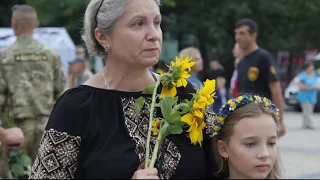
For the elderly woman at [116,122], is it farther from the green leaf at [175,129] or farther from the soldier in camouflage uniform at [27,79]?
the soldier in camouflage uniform at [27,79]

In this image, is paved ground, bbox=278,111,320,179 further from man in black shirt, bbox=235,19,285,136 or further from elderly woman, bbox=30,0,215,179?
elderly woman, bbox=30,0,215,179

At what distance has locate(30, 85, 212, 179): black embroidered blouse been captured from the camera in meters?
2.43

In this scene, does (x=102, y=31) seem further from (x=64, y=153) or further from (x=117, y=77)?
(x=64, y=153)

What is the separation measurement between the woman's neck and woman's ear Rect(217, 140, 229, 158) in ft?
1.24

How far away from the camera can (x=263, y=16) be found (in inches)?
960

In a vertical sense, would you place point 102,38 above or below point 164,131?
above

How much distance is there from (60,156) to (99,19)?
584 millimetres

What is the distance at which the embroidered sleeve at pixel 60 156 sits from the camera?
8.02ft

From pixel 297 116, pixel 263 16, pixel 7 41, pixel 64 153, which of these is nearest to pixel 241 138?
pixel 64 153

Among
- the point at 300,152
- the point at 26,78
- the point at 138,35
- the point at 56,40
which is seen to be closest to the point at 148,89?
the point at 138,35

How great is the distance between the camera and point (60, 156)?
245 centimetres

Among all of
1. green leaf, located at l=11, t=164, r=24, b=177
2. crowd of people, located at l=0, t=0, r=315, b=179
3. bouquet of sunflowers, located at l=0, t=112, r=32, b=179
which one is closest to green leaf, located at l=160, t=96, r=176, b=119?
crowd of people, located at l=0, t=0, r=315, b=179

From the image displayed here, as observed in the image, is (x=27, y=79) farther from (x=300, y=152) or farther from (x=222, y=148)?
(x=300, y=152)

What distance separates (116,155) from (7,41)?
13.1 metres
